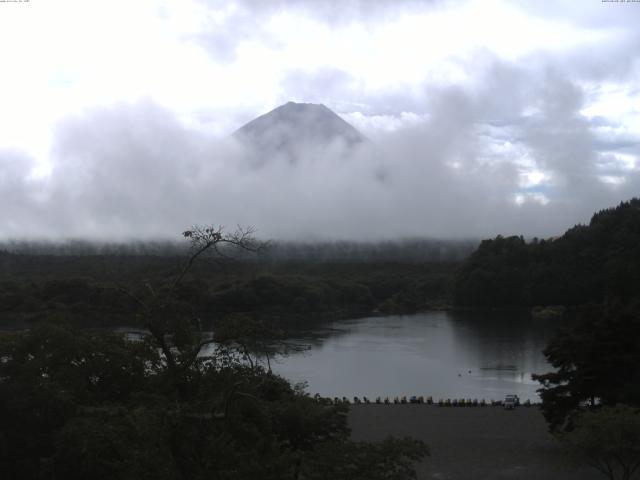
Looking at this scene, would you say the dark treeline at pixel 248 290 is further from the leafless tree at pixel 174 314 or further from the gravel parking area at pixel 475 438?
the leafless tree at pixel 174 314

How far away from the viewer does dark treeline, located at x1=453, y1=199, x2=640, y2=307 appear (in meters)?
46.3

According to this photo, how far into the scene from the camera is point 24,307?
120ft

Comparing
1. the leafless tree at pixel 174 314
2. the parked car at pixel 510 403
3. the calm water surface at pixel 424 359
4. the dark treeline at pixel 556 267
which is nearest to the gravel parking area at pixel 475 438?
the parked car at pixel 510 403

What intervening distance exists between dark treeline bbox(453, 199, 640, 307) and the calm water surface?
7.87 metres

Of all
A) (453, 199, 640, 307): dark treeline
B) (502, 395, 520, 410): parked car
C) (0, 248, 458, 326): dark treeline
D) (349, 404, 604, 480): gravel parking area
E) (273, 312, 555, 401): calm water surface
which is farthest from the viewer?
(453, 199, 640, 307): dark treeline

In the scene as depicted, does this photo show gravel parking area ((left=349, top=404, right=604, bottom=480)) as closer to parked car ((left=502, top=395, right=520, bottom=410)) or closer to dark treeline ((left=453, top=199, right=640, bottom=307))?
parked car ((left=502, top=395, right=520, bottom=410))

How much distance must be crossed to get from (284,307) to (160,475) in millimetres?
40587

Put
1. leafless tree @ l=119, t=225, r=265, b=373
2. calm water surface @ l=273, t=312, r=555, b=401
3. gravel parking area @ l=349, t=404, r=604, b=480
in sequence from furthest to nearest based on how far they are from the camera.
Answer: calm water surface @ l=273, t=312, r=555, b=401
gravel parking area @ l=349, t=404, r=604, b=480
leafless tree @ l=119, t=225, r=265, b=373

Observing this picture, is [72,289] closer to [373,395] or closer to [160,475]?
[373,395]

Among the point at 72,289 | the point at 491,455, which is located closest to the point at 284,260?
the point at 72,289

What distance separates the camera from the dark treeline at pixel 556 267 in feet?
152

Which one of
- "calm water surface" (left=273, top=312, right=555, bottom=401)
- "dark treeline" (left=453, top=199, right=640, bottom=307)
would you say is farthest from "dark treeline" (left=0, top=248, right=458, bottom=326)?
"calm water surface" (left=273, top=312, right=555, bottom=401)

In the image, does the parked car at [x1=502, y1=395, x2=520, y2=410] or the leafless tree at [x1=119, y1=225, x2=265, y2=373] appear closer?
the leafless tree at [x1=119, y1=225, x2=265, y2=373]

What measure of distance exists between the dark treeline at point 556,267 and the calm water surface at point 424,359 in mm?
7870
